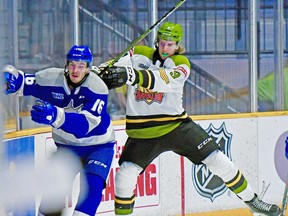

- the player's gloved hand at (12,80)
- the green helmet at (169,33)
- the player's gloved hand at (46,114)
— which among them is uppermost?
the green helmet at (169,33)

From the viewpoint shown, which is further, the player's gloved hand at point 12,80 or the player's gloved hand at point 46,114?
the player's gloved hand at point 12,80

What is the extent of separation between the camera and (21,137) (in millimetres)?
3676

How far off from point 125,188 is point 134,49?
765 millimetres

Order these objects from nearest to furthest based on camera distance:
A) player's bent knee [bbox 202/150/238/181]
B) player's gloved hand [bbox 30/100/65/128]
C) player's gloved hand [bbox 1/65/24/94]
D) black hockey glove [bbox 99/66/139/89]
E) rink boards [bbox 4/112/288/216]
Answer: player's gloved hand [bbox 30/100/65/128] → player's gloved hand [bbox 1/65/24/94] → black hockey glove [bbox 99/66/139/89] → player's bent knee [bbox 202/150/238/181] → rink boards [bbox 4/112/288/216]

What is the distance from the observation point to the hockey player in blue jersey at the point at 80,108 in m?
3.34

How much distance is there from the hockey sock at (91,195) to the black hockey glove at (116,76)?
1.48ft

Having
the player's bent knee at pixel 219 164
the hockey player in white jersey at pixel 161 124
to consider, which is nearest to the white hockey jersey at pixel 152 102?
the hockey player in white jersey at pixel 161 124

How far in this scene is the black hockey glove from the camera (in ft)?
11.7

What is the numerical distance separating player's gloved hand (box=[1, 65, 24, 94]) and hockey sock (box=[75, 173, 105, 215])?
49cm

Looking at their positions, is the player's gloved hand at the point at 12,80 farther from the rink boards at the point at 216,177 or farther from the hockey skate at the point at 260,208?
the hockey skate at the point at 260,208

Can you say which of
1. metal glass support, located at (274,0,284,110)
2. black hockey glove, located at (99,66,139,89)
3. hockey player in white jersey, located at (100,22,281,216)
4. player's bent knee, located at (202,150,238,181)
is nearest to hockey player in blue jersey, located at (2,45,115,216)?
black hockey glove, located at (99,66,139,89)

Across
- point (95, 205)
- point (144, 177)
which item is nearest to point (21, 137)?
point (95, 205)

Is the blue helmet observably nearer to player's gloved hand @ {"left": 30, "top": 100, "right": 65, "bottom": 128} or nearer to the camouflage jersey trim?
player's gloved hand @ {"left": 30, "top": 100, "right": 65, "bottom": 128}

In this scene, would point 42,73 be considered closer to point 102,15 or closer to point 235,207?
point 102,15
